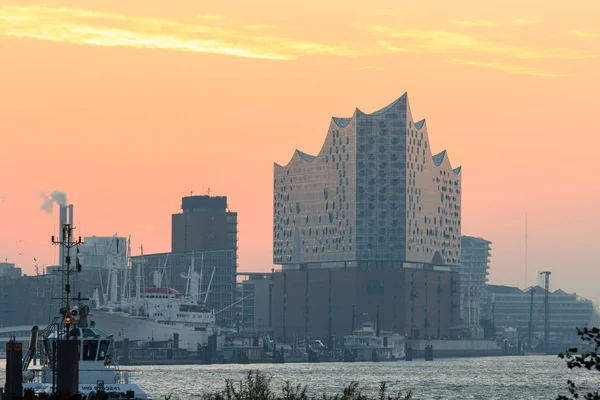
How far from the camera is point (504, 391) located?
173 m

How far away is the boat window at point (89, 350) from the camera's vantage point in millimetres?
75062

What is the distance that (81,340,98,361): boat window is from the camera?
75.1 metres

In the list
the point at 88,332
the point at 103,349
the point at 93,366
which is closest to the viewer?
the point at 93,366

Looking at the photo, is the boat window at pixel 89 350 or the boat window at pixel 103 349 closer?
the boat window at pixel 89 350

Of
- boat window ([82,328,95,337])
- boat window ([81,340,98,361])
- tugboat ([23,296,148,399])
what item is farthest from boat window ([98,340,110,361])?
boat window ([82,328,95,337])

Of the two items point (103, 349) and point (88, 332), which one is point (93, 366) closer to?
point (103, 349)

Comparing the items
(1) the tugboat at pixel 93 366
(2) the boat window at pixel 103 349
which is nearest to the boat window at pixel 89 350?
(1) the tugboat at pixel 93 366

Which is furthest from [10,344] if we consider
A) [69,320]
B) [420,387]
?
[420,387]

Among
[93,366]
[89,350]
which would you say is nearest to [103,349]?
[89,350]

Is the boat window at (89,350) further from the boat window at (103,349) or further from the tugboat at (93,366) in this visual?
the boat window at (103,349)

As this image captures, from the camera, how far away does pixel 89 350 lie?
7525 centimetres

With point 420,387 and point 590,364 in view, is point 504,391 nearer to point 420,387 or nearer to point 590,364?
point 420,387

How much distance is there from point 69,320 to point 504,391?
122887mm

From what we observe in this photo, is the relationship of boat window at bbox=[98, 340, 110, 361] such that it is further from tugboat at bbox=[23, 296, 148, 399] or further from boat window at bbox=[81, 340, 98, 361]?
boat window at bbox=[81, 340, 98, 361]
